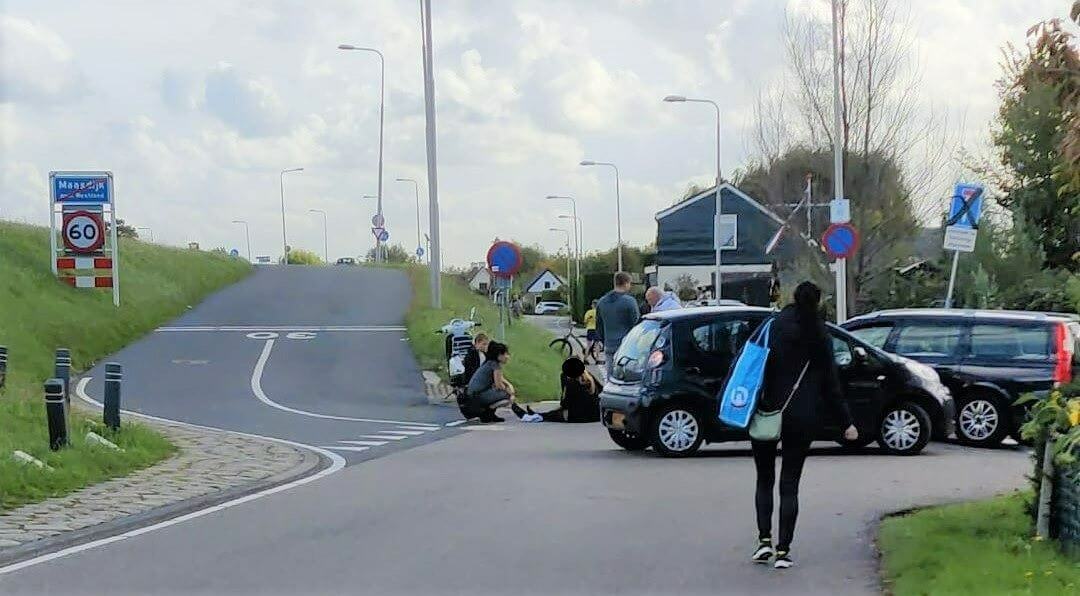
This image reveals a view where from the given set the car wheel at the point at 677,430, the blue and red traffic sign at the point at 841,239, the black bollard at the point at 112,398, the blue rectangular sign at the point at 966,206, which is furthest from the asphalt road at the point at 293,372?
the blue rectangular sign at the point at 966,206

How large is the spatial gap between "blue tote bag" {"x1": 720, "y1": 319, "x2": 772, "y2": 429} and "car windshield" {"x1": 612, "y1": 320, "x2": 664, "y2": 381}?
6.34m

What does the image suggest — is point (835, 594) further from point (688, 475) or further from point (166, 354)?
point (166, 354)

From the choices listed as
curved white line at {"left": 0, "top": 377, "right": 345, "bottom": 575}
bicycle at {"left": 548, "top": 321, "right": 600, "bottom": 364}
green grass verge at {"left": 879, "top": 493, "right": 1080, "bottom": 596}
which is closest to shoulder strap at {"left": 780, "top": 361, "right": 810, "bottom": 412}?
green grass verge at {"left": 879, "top": 493, "right": 1080, "bottom": 596}

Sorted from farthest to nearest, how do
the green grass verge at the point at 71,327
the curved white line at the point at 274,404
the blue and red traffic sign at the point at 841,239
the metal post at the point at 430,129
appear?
the metal post at the point at 430,129
the blue and red traffic sign at the point at 841,239
the curved white line at the point at 274,404
the green grass verge at the point at 71,327

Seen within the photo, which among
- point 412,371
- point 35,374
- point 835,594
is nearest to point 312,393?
point 412,371

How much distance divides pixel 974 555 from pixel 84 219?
3007 cm

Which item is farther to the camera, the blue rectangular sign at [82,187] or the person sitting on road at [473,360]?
the blue rectangular sign at [82,187]

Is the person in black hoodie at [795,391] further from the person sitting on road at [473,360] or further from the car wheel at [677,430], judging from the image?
the person sitting on road at [473,360]

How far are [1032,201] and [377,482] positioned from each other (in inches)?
816

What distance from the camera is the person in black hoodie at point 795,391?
322 inches

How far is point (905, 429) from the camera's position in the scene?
14.9m

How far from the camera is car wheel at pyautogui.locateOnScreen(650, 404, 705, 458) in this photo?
14.5 m

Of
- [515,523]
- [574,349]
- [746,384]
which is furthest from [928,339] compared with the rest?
[574,349]

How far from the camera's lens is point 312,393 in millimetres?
24250
